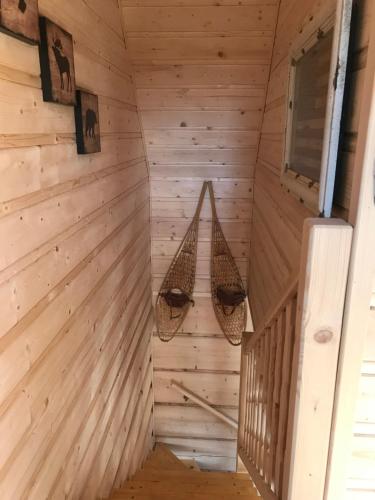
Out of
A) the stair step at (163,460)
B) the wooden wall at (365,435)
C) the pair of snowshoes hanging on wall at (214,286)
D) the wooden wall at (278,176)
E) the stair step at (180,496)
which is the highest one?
the wooden wall at (278,176)

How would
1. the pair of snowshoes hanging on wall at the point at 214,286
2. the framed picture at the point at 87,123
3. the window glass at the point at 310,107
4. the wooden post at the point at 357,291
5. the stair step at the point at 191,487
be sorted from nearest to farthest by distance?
the wooden post at the point at 357,291, the window glass at the point at 310,107, the framed picture at the point at 87,123, the stair step at the point at 191,487, the pair of snowshoes hanging on wall at the point at 214,286

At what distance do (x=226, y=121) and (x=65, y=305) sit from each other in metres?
2.09

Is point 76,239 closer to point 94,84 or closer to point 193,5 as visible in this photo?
point 94,84

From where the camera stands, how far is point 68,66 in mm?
1531

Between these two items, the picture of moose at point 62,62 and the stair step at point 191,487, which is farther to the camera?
the stair step at point 191,487

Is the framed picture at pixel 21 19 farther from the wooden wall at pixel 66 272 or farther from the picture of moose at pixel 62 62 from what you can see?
the picture of moose at pixel 62 62

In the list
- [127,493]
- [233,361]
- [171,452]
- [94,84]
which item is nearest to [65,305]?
[94,84]

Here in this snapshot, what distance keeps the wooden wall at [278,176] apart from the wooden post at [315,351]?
0.16 metres

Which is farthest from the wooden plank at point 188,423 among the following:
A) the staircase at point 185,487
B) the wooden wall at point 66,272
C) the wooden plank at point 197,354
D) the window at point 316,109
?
the window at point 316,109

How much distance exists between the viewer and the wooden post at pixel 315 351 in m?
1.02

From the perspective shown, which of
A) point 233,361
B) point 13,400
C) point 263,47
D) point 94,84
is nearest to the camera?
point 13,400

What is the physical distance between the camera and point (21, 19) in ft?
3.77

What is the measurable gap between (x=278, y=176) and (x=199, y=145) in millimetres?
1100

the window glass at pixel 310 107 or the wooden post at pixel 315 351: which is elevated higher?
the window glass at pixel 310 107
